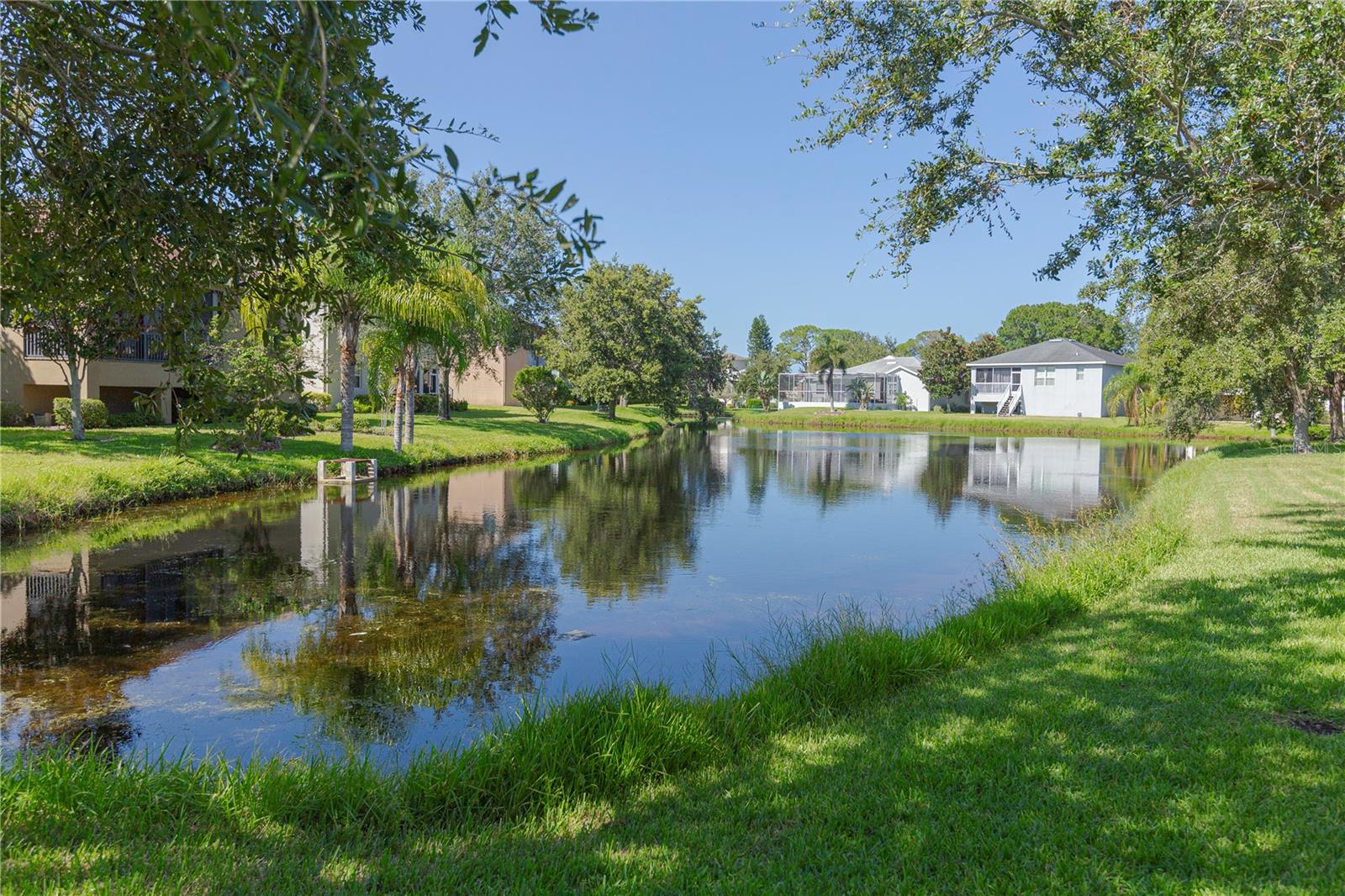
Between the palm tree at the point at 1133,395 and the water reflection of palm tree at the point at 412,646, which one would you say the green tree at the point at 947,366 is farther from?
the water reflection of palm tree at the point at 412,646

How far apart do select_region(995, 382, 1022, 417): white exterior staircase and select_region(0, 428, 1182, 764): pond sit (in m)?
55.6

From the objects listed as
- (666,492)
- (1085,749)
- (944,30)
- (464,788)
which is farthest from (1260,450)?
(464,788)

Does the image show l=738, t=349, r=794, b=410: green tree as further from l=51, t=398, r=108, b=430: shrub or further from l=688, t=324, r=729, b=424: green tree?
l=51, t=398, r=108, b=430: shrub

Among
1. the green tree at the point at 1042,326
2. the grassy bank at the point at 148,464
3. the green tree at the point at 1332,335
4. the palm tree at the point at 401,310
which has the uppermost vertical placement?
the green tree at the point at 1042,326

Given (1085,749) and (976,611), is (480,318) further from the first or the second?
(1085,749)

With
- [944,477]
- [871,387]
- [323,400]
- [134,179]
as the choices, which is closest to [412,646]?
[134,179]

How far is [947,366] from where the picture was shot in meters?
84.4

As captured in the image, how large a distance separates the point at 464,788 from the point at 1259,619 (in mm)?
7026

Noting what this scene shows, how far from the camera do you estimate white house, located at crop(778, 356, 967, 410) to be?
298 feet

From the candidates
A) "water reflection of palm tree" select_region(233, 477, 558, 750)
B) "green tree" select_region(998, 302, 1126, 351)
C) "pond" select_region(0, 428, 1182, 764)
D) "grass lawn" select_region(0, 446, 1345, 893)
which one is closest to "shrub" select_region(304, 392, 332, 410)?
"pond" select_region(0, 428, 1182, 764)

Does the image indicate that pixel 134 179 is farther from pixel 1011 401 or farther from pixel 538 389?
pixel 1011 401

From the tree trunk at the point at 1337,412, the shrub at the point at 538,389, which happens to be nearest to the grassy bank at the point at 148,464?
the shrub at the point at 538,389

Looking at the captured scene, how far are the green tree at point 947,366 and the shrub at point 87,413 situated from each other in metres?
72.8

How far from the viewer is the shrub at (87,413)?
86.9 ft
